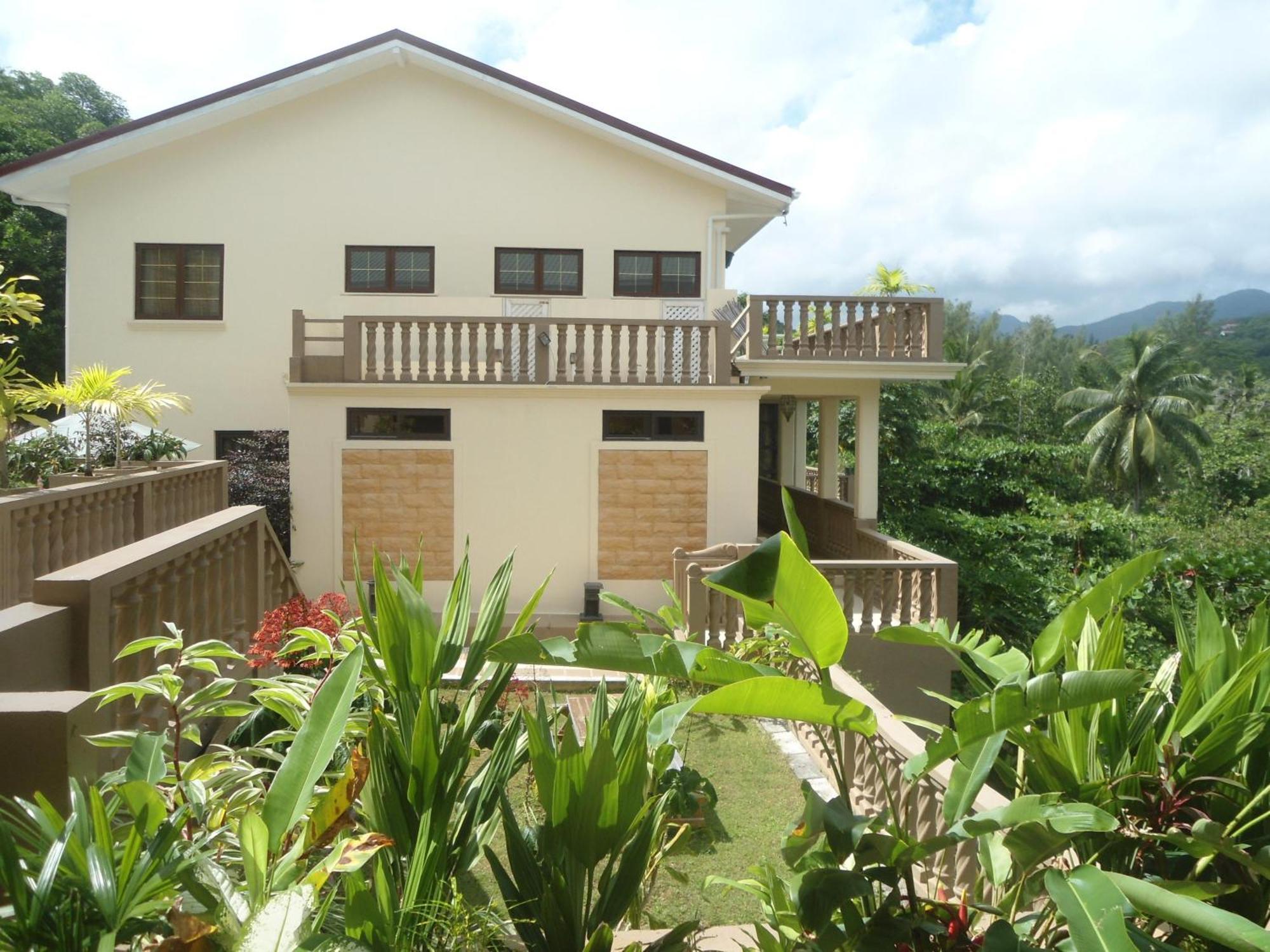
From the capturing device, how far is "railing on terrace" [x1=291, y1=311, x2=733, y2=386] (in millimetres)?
14867

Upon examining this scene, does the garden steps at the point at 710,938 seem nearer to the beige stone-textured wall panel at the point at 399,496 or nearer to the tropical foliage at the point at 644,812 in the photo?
the tropical foliage at the point at 644,812

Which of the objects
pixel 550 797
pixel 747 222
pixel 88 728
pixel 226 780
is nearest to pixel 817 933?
pixel 550 797

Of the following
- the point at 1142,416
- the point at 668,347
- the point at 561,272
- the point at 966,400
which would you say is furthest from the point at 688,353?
the point at 1142,416

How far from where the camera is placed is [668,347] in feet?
49.8

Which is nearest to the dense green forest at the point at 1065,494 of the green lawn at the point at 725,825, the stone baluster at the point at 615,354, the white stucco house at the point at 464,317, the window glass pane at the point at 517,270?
the green lawn at the point at 725,825

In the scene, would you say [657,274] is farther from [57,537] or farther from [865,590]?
[57,537]

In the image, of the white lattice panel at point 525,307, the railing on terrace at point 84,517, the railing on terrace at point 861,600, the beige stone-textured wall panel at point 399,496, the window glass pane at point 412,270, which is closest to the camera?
the railing on terrace at point 84,517

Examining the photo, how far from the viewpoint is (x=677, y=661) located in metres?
1.90

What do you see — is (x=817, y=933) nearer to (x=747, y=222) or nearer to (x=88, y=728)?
(x=88, y=728)

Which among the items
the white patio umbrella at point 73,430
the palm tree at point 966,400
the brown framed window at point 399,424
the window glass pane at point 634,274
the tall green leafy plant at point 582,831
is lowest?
the tall green leafy plant at point 582,831

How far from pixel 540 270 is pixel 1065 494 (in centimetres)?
1312

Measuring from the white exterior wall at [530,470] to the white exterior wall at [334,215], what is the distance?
2.90m

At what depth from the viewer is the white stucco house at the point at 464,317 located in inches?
592

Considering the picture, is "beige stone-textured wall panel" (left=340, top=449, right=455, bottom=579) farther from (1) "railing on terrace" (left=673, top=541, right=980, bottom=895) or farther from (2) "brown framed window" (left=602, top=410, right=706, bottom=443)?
(1) "railing on terrace" (left=673, top=541, right=980, bottom=895)
